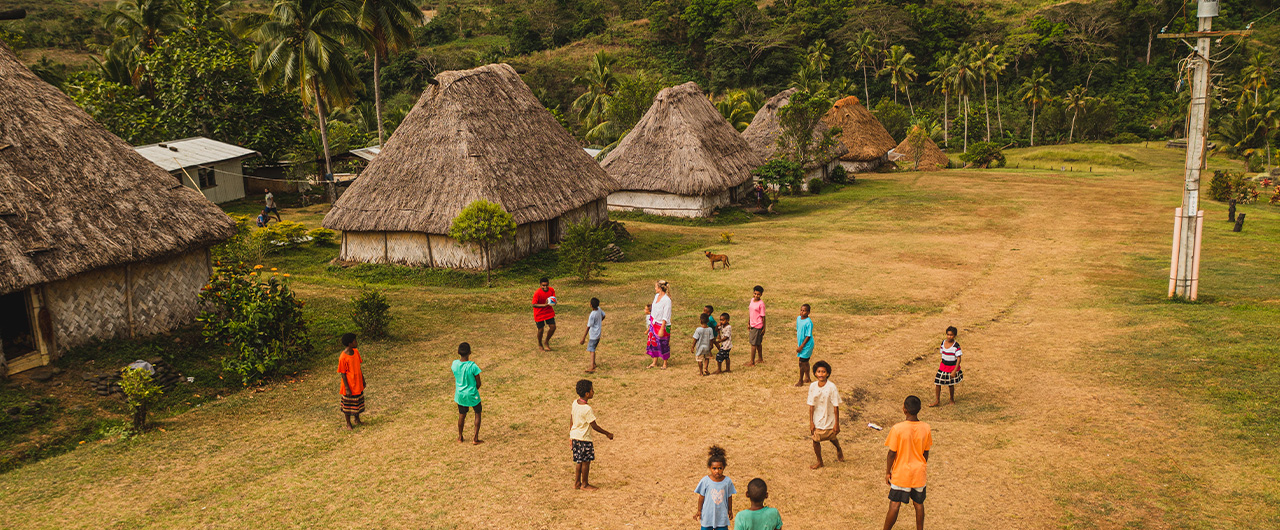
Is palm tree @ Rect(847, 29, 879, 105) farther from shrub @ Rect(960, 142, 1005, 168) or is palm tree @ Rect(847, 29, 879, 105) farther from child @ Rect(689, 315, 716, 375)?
child @ Rect(689, 315, 716, 375)

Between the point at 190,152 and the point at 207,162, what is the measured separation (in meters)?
1.30

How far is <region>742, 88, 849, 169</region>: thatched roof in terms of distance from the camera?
1585 inches

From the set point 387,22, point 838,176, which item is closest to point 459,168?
point 387,22

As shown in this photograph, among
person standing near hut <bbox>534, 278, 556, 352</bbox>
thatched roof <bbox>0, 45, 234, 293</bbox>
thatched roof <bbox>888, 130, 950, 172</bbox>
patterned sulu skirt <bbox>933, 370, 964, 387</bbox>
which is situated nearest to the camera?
patterned sulu skirt <bbox>933, 370, 964, 387</bbox>

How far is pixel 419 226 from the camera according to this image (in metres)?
21.2

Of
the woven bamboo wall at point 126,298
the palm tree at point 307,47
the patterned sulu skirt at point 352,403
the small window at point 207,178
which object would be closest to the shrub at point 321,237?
the palm tree at point 307,47

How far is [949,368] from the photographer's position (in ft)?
37.5

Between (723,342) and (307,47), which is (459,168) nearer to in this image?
(723,342)

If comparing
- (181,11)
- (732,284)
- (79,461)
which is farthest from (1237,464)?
(181,11)

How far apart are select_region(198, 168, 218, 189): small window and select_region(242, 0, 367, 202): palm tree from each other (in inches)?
165

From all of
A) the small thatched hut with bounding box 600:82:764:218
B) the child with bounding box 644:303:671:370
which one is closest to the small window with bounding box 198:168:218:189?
the small thatched hut with bounding box 600:82:764:218

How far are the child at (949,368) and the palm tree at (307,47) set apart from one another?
2600cm

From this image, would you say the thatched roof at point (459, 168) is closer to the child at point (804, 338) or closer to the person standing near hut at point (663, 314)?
the person standing near hut at point (663, 314)

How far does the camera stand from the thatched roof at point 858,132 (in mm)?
47750
